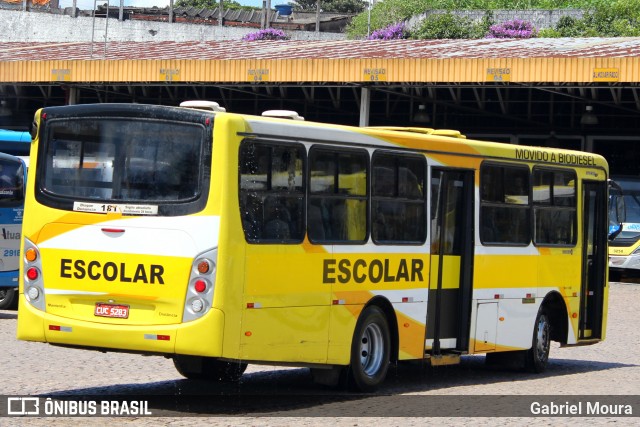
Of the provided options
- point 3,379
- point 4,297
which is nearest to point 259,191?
point 3,379

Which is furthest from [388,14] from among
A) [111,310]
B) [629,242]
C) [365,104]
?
[111,310]

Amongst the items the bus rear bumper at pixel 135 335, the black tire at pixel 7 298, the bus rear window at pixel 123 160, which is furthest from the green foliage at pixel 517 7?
the bus rear bumper at pixel 135 335

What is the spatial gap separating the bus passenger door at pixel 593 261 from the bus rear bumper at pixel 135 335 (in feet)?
25.4

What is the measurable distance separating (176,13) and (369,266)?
91634mm

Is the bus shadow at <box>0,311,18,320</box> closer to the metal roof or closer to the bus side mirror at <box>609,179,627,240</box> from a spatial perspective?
the bus side mirror at <box>609,179,627,240</box>

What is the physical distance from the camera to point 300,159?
11.5 meters

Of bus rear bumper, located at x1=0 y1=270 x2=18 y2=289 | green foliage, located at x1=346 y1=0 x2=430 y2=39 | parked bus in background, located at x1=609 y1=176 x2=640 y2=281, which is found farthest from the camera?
green foliage, located at x1=346 y1=0 x2=430 y2=39

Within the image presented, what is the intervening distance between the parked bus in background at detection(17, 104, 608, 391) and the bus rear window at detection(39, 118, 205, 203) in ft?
0.04

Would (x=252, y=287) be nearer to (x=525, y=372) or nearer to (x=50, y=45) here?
(x=525, y=372)

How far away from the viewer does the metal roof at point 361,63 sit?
114 ft

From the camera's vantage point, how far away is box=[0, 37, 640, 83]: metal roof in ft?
114

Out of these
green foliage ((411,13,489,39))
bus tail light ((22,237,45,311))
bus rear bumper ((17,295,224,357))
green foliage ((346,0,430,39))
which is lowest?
bus rear bumper ((17,295,224,357))

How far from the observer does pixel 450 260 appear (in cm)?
1399

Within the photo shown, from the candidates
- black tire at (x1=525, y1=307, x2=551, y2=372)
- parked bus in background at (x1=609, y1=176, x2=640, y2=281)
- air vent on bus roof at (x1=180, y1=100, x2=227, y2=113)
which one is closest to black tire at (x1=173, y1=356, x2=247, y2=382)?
air vent on bus roof at (x1=180, y1=100, x2=227, y2=113)
